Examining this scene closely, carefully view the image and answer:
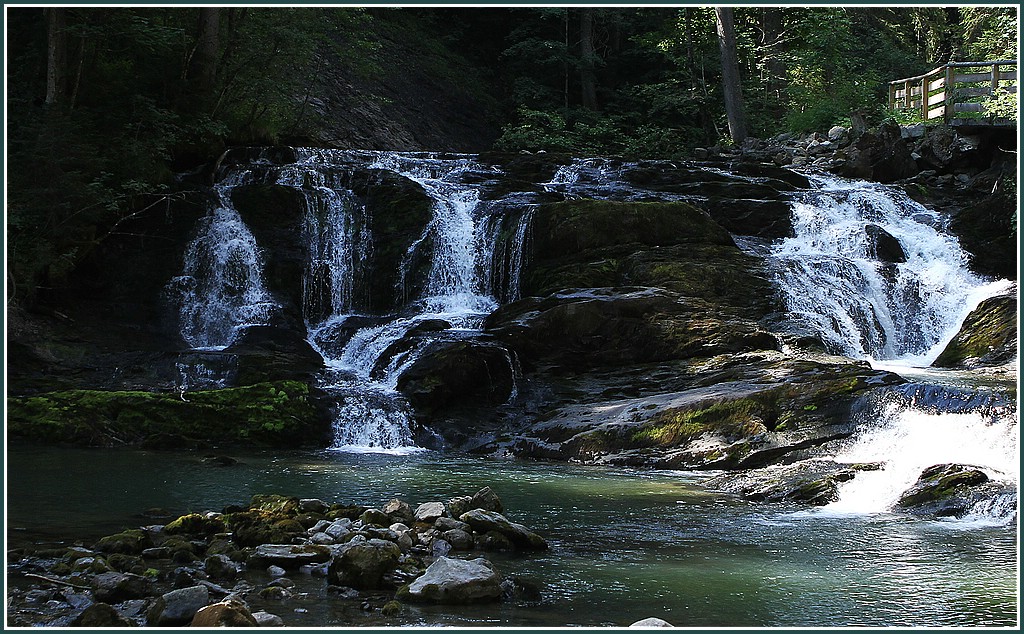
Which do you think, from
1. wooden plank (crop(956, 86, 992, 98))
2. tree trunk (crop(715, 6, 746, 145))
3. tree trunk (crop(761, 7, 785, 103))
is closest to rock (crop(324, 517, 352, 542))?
wooden plank (crop(956, 86, 992, 98))

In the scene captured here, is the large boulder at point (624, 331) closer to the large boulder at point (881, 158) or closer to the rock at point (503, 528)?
the rock at point (503, 528)

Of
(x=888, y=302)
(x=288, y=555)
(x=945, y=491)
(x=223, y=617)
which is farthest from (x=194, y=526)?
(x=888, y=302)

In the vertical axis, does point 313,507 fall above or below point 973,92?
below

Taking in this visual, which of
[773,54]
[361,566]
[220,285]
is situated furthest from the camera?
[773,54]

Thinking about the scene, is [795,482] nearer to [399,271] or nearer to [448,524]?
[448,524]

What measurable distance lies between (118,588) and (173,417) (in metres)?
8.61

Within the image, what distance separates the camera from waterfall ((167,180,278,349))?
60.1ft

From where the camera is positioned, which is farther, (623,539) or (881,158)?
(881,158)

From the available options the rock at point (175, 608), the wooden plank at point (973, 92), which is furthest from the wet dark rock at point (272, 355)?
the wooden plank at point (973, 92)

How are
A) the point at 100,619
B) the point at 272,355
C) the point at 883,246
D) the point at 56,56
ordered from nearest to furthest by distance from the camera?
1. the point at 100,619
2. the point at 272,355
3. the point at 56,56
4. the point at 883,246

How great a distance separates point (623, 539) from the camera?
282 inches

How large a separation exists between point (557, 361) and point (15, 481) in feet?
27.9

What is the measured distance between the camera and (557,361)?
1552cm

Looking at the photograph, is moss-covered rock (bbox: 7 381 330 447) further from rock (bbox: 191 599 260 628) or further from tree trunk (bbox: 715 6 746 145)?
tree trunk (bbox: 715 6 746 145)
